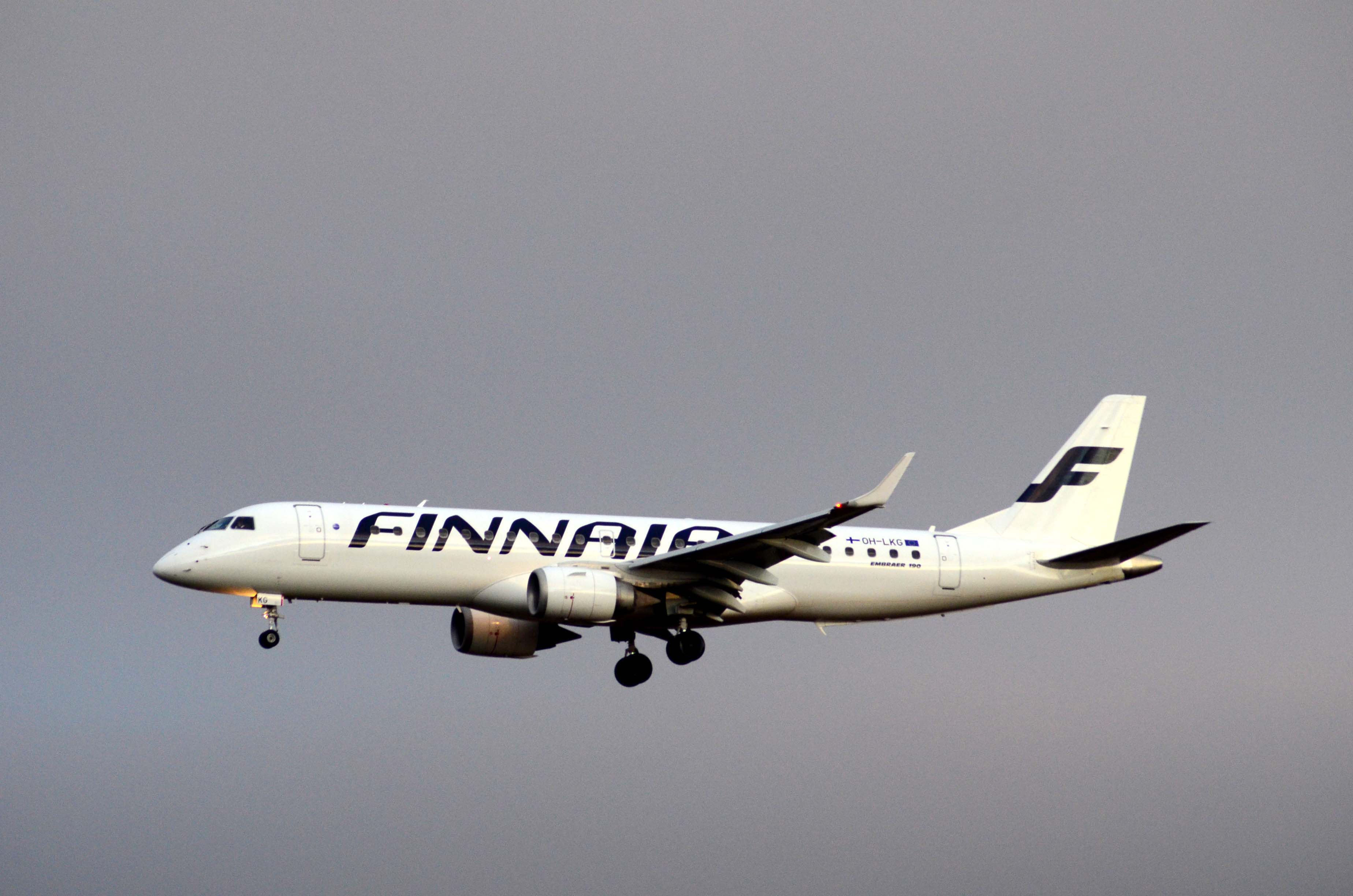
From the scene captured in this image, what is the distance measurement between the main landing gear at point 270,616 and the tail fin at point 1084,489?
18308 mm

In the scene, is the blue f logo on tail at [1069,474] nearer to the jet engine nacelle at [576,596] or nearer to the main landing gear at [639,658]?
the main landing gear at [639,658]

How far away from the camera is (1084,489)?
46.6m

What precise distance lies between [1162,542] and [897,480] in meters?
10.8

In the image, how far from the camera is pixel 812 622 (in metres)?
42.2

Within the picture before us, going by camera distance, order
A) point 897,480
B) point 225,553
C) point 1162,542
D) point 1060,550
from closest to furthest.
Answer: point 897,480 → point 225,553 → point 1162,542 → point 1060,550

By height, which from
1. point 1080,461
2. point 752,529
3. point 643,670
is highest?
point 1080,461

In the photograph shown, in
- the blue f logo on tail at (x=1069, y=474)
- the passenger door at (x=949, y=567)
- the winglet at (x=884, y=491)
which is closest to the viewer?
the winglet at (x=884, y=491)

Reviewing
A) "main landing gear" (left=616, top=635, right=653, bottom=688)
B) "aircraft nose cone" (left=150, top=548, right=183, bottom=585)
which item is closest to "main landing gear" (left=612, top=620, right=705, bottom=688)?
"main landing gear" (left=616, top=635, right=653, bottom=688)

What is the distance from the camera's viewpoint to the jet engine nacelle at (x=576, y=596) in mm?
37250

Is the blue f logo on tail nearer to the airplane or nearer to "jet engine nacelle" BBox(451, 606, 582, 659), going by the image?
the airplane

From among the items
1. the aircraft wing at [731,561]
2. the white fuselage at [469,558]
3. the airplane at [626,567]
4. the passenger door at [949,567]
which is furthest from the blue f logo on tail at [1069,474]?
the aircraft wing at [731,561]

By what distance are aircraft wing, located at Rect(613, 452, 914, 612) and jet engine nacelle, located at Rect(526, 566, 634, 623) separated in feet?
2.42

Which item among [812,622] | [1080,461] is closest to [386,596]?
[812,622]

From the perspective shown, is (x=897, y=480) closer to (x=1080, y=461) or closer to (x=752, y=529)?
(x=752, y=529)
